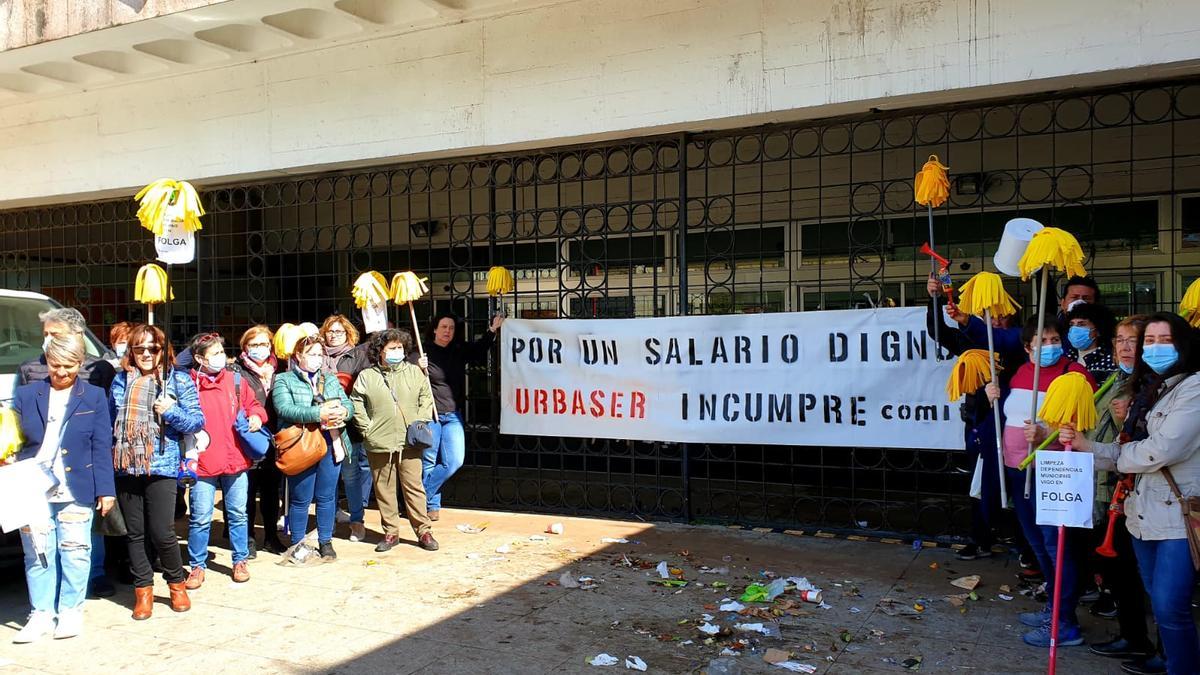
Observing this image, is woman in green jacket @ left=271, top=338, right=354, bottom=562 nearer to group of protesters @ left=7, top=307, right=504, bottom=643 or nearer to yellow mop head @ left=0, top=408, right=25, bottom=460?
group of protesters @ left=7, top=307, right=504, bottom=643

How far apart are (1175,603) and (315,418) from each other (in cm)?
498

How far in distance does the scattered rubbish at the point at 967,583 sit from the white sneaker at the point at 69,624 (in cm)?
523

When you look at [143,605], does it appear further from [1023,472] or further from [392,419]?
[1023,472]

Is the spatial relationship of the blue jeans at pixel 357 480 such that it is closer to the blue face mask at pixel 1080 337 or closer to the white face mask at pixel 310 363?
the white face mask at pixel 310 363

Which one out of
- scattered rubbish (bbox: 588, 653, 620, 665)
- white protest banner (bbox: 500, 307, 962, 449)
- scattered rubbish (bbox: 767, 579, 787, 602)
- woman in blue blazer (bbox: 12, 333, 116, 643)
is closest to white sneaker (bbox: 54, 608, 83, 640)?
woman in blue blazer (bbox: 12, 333, 116, 643)

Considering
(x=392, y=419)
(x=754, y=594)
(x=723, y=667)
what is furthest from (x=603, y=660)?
(x=392, y=419)

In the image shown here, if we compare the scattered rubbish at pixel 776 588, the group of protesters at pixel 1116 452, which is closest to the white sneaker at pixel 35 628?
the scattered rubbish at pixel 776 588

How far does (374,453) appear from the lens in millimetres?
6414

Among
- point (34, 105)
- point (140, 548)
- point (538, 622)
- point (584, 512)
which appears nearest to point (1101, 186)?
point (584, 512)

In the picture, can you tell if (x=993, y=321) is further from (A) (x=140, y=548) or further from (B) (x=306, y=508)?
(A) (x=140, y=548)

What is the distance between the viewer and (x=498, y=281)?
24.6ft

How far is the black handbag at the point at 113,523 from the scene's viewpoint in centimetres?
513

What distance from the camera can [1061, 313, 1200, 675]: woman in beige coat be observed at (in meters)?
3.58

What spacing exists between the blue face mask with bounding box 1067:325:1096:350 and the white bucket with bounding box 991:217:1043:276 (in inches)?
16.8
